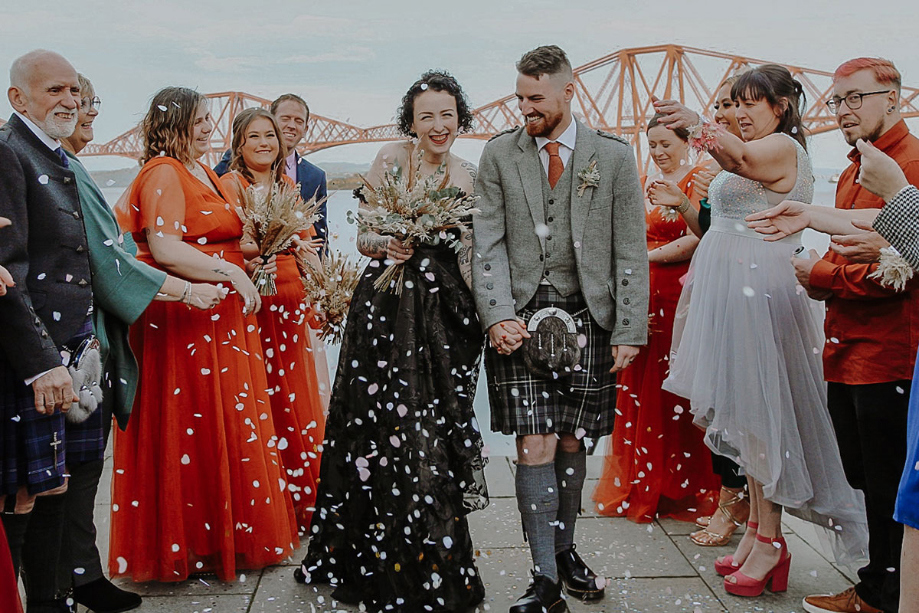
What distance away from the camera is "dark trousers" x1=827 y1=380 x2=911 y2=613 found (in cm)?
235

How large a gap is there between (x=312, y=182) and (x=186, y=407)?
1.51m

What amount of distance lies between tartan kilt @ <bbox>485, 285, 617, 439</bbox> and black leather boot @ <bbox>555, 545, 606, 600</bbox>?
46cm

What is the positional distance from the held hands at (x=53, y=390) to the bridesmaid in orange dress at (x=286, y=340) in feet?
3.88

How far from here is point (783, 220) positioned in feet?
7.50

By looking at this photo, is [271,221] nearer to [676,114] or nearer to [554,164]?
Answer: [554,164]

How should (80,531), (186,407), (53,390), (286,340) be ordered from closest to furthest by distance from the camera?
(53,390)
(80,531)
(186,407)
(286,340)

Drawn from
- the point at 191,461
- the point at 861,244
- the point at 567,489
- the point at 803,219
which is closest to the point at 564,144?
the point at 803,219

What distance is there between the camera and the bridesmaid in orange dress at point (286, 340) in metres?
3.29

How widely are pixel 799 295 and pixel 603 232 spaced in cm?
75

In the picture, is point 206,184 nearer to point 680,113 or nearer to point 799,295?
point 680,113

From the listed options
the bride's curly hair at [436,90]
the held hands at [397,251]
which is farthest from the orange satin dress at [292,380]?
the held hands at [397,251]

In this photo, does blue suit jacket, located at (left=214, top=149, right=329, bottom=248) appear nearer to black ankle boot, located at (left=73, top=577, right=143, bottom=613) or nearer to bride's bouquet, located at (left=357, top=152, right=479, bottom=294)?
bride's bouquet, located at (left=357, top=152, right=479, bottom=294)

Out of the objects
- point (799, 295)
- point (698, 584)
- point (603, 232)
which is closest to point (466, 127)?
point (603, 232)

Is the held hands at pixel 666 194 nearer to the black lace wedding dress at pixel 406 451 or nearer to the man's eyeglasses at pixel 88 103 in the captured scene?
the black lace wedding dress at pixel 406 451
